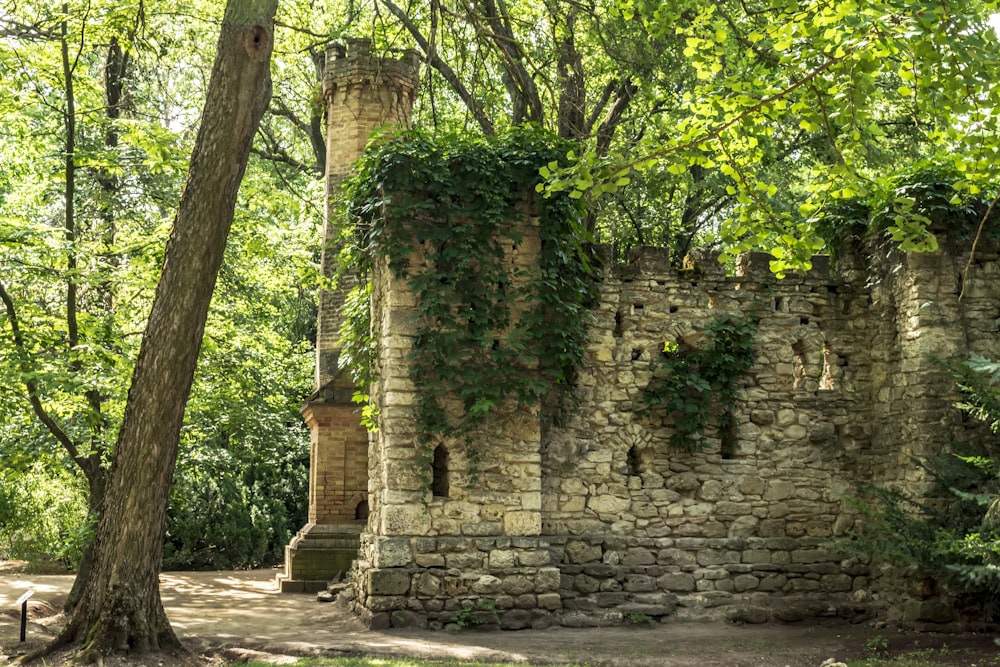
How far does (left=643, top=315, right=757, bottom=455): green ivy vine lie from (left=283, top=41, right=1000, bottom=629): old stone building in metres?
0.12

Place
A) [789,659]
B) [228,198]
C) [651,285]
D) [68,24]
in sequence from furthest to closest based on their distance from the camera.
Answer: [68,24] < [651,285] < [789,659] < [228,198]

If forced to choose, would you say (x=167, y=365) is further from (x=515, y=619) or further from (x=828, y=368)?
(x=828, y=368)

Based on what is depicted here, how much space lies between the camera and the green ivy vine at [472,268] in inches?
376

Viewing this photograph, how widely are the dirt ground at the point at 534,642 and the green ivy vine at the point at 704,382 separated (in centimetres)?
195

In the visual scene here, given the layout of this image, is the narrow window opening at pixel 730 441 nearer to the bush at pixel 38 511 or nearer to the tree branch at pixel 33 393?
the tree branch at pixel 33 393

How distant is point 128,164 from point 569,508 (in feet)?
24.0

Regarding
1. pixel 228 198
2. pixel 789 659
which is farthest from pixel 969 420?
pixel 228 198

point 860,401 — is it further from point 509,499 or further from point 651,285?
point 509,499

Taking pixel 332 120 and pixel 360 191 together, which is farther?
pixel 332 120

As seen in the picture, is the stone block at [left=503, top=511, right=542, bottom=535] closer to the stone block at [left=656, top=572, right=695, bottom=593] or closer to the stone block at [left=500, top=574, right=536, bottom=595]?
the stone block at [left=500, top=574, right=536, bottom=595]

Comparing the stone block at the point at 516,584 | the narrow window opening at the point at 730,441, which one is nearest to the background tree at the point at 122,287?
the stone block at the point at 516,584

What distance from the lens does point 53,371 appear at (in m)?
9.98

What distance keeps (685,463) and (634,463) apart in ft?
1.76

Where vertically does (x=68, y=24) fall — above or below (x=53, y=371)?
above
